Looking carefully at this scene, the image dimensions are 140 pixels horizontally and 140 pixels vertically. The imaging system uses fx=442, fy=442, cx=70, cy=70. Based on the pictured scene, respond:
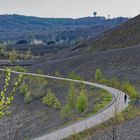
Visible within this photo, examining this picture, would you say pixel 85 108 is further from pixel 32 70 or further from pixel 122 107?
pixel 32 70

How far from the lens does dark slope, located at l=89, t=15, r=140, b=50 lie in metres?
155

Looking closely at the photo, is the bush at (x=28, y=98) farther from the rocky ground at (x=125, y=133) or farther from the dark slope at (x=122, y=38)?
the dark slope at (x=122, y=38)

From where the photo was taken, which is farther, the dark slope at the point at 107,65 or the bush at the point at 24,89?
the dark slope at the point at 107,65

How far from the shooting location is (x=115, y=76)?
92312 mm

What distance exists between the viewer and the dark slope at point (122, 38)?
510 ft

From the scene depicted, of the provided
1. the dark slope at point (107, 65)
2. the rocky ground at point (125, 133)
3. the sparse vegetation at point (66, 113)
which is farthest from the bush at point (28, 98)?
the rocky ground at point (125, 133)

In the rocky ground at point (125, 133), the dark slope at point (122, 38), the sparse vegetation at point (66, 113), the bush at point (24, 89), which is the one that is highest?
the rocky ground at point (125, 133)

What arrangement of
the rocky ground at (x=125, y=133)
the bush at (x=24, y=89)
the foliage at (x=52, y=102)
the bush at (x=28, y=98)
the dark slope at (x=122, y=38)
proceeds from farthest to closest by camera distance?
the dark slope at (x=122, y=38)
the bush at (x=24, y=89)
the bush at (x=28, y=98)
the foliage at (x=52, y=102)
the rocky ground at (x=125, y=133)

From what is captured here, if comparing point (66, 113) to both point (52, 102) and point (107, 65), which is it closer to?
point (52, 102)

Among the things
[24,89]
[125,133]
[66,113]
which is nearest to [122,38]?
[24,89]

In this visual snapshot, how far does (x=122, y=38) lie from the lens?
163750 millimetres

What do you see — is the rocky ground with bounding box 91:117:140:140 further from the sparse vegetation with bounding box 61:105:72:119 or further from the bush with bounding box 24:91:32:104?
the bush with bounding box 24:91:32:104

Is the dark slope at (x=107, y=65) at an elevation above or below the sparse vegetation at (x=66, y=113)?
below

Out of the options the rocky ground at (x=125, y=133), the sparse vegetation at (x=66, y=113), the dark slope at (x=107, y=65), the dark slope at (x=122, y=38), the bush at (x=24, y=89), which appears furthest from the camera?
the dark slope at (x=122, y=38)
